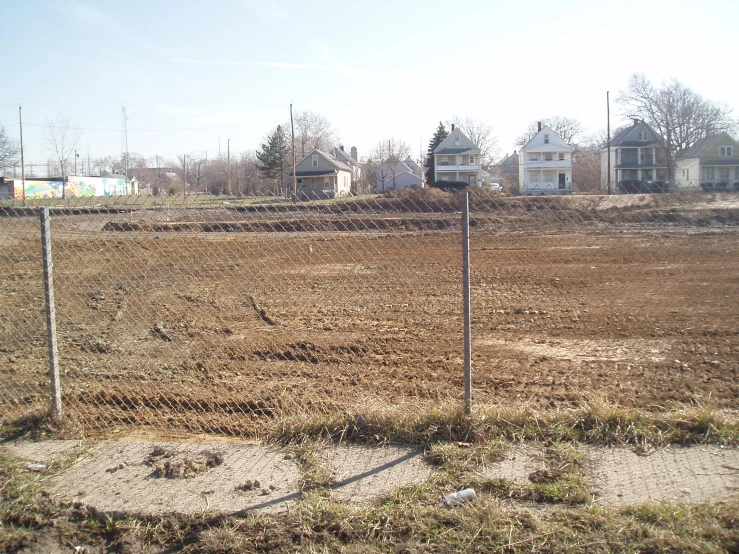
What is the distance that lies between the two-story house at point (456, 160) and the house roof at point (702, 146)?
2106cm

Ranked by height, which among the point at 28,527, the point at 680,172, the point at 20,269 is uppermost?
the point at 680,172

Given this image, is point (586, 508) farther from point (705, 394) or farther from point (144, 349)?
point (144, 349)

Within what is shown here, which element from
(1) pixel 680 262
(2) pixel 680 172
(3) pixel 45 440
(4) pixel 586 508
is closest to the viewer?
(4) pixel 586 508

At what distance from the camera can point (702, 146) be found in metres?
58.2

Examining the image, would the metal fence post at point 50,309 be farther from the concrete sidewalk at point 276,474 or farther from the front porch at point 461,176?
the front porch at point 461,176

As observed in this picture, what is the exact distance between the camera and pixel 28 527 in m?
3.60

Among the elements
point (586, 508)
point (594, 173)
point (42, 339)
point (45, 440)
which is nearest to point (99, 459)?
point (45, 440)

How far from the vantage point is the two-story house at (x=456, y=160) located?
6331 cm

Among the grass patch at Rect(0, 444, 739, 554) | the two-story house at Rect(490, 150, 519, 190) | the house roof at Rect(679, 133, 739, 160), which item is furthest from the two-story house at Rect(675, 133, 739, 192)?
the grass patch at Rect(0, 444, 739, 554)

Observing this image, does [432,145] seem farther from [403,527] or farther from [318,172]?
[403,527]

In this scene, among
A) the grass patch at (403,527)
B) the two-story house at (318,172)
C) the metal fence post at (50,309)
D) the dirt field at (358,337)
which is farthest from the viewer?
the two-story house at (318,172)

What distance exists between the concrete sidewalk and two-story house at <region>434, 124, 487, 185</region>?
2380 inches

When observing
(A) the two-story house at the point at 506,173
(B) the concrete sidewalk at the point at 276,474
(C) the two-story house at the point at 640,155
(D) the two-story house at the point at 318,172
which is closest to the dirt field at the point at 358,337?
(B) the concrete sidewalk at the point at 276,474

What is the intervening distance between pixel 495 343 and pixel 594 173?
207 ft
